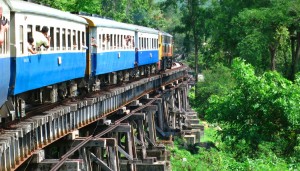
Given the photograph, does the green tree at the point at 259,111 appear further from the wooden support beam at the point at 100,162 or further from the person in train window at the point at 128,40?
the wooden support beam at the point at 100,162

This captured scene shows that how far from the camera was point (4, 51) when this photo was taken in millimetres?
11078

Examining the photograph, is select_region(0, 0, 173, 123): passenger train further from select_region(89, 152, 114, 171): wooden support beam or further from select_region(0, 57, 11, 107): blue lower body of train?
select_region(89, 152, 114, 171): wooden support beam

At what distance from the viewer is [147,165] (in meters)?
25.5

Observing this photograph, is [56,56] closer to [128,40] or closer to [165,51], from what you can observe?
[128,40]

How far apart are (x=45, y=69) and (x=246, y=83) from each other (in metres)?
11.4

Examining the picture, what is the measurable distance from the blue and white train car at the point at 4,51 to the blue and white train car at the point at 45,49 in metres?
0.63

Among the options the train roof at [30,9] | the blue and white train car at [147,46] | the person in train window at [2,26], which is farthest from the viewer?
the blue and white train car at [147,46]

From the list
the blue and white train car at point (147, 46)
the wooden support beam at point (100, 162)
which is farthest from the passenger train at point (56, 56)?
the wooden support beam at point (100, 162)

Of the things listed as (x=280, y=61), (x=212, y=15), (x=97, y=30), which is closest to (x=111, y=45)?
(x=97, y=30)

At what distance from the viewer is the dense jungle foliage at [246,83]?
75.2ft

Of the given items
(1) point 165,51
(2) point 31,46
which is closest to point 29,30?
(2) point 31,46

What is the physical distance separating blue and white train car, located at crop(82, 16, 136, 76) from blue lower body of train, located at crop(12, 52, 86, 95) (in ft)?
4.31

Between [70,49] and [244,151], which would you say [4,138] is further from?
[244,151]

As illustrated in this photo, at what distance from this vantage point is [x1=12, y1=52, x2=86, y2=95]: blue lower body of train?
1258cm
